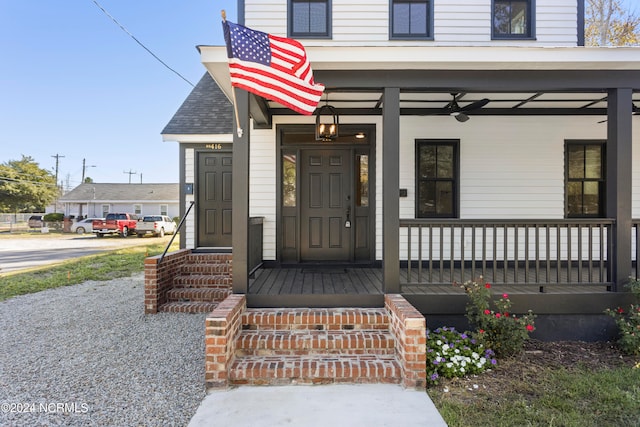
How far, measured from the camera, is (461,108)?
16.3ft

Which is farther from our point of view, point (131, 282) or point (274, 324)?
point (131, 282)

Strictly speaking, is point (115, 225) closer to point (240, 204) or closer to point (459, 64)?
point (240, 204)

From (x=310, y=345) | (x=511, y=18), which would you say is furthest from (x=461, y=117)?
(x=310, y=345)

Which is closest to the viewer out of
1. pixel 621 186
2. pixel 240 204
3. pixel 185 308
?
pixel 240 204

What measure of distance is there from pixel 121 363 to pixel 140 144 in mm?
48518

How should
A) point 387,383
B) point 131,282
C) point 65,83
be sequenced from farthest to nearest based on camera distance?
point 65,83 → point 131,282 → point 387,383

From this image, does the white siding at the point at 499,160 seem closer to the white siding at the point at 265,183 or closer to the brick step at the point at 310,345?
the white siding at the point at 265,183

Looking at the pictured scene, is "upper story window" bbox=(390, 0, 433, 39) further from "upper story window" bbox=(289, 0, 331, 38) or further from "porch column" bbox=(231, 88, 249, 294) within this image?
"porch column" bbox=(231, 88, 249, 294)

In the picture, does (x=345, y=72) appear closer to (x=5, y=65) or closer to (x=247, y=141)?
(x=247, y=141)

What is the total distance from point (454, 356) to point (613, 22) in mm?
13587

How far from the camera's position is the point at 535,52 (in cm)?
349

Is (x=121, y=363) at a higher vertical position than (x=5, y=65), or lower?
lower

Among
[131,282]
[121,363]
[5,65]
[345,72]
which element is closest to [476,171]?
[345,72]

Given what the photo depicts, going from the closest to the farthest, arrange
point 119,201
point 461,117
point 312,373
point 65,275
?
point 312,373 < point 461,117 < point 65,275 < point 119,201
